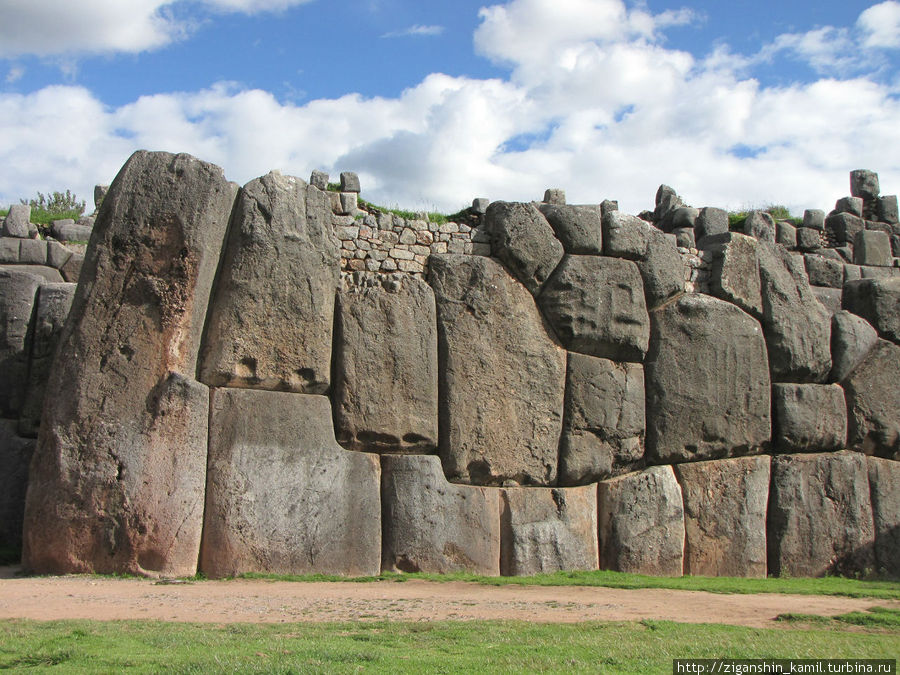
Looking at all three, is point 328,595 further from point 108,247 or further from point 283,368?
point 108,247

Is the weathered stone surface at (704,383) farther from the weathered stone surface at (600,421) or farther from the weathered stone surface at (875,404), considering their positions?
the weathered stone surface at (875,404)

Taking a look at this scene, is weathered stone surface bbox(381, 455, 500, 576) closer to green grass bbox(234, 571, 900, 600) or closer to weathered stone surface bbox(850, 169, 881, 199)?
green grass bbox(234, 571, 900, 600)

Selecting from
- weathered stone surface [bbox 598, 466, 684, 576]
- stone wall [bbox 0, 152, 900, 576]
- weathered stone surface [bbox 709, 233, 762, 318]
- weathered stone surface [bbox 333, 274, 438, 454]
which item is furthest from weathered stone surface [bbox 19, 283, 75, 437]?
weathered stone surface [bbox 709, 233, 762, 318]

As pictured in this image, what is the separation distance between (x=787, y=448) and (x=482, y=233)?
5145 mm

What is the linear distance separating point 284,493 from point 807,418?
24.1ft

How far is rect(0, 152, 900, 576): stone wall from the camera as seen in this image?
983 cm

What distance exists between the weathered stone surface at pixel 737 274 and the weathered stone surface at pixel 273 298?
5.54 meters

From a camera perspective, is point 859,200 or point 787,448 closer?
point 787,448

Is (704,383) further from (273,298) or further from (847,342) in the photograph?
(273,298)

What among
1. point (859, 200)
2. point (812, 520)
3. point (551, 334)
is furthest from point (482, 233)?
point (859, 200)

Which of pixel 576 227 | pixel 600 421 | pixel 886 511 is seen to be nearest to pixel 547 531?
pixel 600 421

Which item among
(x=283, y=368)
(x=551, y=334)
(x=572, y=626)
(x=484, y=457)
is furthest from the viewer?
(x=551, y=334)

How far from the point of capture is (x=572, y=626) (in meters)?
7.95

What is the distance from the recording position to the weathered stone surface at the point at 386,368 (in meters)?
10.9
